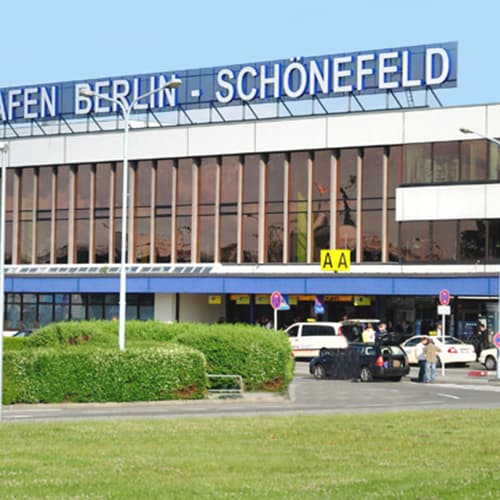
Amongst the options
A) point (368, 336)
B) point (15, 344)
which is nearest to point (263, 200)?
point (368, 336)

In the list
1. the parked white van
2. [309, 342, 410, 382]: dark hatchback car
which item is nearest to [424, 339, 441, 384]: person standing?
[309, 342, 410, 382]: dark hatchback car

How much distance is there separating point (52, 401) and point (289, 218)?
35813 millimetres

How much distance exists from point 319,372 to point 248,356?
10.5 m

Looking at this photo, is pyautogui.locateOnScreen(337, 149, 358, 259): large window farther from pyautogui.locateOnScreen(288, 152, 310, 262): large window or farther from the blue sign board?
the blue sign board

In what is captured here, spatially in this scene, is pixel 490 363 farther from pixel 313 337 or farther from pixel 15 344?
pixel 15 344

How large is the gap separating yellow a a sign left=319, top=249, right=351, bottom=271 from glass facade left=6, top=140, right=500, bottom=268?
758 mm

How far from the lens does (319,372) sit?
47.2 m

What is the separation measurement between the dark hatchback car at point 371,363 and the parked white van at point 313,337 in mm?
11317

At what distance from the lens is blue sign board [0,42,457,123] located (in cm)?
6300

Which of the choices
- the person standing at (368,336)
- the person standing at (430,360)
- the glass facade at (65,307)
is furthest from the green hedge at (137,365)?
the glass facade at (65,307)

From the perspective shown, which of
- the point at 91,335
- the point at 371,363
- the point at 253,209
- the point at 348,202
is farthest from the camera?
the point at 253,209

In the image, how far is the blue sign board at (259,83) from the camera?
6300cm

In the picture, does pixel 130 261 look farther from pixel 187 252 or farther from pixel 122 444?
pixel 122 444

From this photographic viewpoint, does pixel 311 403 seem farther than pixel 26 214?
No
